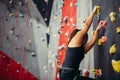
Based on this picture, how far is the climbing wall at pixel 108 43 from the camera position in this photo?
2.51 meters

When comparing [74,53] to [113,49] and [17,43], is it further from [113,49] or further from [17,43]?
[17,43]

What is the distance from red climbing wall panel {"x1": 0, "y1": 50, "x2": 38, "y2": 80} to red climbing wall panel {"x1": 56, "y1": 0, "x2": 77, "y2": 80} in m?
0.93

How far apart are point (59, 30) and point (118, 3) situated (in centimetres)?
149

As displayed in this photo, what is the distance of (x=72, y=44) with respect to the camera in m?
2.73

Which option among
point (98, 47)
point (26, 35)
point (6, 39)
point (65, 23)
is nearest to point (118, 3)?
point (98, 47)

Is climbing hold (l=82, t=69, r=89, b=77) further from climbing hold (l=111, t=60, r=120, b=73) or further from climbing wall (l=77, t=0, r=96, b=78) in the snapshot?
climbing hold (l=111, t=60, r=120, b=73)

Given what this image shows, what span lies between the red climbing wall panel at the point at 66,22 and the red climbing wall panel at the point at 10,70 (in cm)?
93

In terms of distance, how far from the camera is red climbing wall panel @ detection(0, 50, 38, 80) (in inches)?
177

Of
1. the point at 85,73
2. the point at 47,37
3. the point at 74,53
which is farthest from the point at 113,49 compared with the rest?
the point at 47,37

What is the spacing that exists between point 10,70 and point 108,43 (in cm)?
240

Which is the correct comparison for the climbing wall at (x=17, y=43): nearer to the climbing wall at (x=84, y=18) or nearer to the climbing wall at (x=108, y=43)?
the climbing wall at (x=84, y=18)

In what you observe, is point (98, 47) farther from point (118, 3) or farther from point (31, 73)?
point (31, 73)

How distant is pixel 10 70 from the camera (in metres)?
4.62

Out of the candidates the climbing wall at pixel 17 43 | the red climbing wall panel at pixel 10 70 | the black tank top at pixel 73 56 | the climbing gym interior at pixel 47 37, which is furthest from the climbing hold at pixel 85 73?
the red climbing wall panel at pixel 10 70
